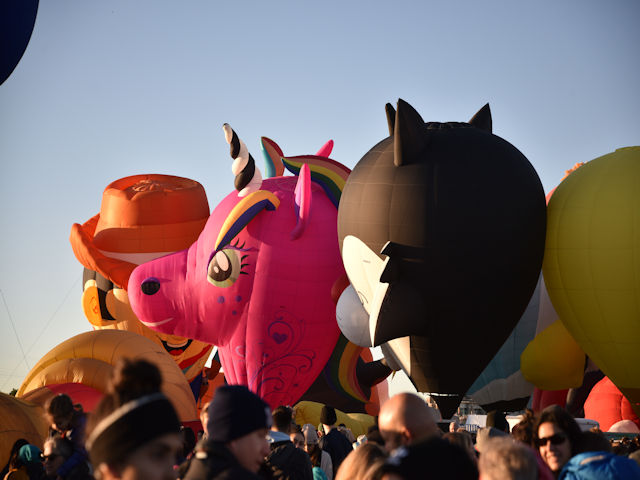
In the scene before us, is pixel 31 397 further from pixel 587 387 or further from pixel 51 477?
pixel 587 387

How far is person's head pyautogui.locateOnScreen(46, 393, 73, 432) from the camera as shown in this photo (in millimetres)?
3998

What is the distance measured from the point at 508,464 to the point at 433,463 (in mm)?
657

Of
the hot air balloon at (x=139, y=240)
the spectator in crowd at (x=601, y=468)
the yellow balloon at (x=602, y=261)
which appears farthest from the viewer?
the hot air balloon at (x=139, y=240)

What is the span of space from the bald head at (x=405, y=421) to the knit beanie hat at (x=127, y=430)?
1.27 m

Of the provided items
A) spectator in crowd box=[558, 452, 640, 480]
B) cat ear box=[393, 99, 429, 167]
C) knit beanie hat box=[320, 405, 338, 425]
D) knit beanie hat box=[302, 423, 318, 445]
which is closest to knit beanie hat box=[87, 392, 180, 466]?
spectator in crowd box=[558, 452, 640, 480]

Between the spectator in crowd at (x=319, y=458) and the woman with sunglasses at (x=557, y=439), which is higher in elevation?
the woman with sunglasses at (x=557, y=439)

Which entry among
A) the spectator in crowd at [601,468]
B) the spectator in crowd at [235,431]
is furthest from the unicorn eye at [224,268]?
the spectator in crowd at [235,431]

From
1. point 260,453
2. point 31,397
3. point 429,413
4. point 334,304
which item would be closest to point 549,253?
point 334,304

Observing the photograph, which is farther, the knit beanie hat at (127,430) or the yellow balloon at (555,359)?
the yellow balloon at (555,359)

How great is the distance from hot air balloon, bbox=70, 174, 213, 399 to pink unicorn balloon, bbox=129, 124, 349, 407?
3939mm

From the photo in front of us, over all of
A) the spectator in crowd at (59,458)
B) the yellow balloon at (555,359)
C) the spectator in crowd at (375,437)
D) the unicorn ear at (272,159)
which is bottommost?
the yellow balloon at (555,359)

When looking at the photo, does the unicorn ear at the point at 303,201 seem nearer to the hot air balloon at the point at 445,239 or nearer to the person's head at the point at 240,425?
the hot air balloon at the point at 445,239

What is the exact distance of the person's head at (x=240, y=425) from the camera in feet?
8.45

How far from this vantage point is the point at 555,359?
11.9 metres
